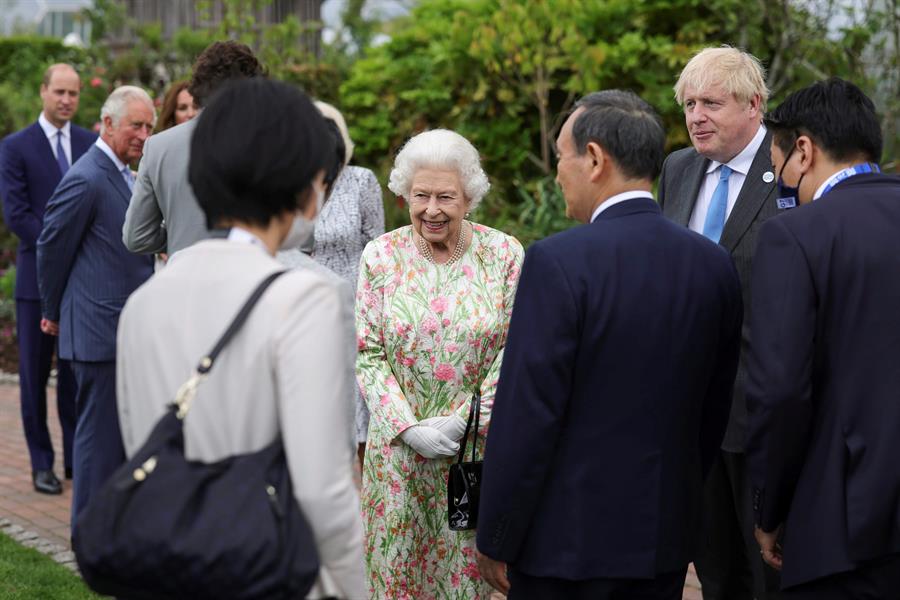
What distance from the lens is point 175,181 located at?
426 cm

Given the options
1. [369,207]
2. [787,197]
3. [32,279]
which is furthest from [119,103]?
[787,197]

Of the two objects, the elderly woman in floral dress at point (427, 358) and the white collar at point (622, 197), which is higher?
the white collar at point (622, 197)

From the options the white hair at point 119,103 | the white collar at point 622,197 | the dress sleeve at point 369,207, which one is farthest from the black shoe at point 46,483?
the white collar at point 622,197

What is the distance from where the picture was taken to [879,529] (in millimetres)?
2883

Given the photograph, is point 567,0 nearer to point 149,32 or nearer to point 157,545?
point 149,32

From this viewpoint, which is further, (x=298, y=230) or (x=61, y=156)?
(x=61, y=156)

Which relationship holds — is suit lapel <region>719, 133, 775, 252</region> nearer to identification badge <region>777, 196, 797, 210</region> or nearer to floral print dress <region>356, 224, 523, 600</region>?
identification badge <region>777, 196, 797, 210</region>

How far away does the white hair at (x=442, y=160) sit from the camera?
157 inches

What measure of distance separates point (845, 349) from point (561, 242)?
786mm

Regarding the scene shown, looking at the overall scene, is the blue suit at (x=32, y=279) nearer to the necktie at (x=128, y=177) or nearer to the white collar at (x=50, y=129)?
the white collar at (x=50, y=129)

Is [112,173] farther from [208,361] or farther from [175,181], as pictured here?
[208,361]

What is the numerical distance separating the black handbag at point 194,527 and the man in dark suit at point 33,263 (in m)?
4.84

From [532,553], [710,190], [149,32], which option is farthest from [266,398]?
[149,32]

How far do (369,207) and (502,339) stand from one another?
1.63 meters
